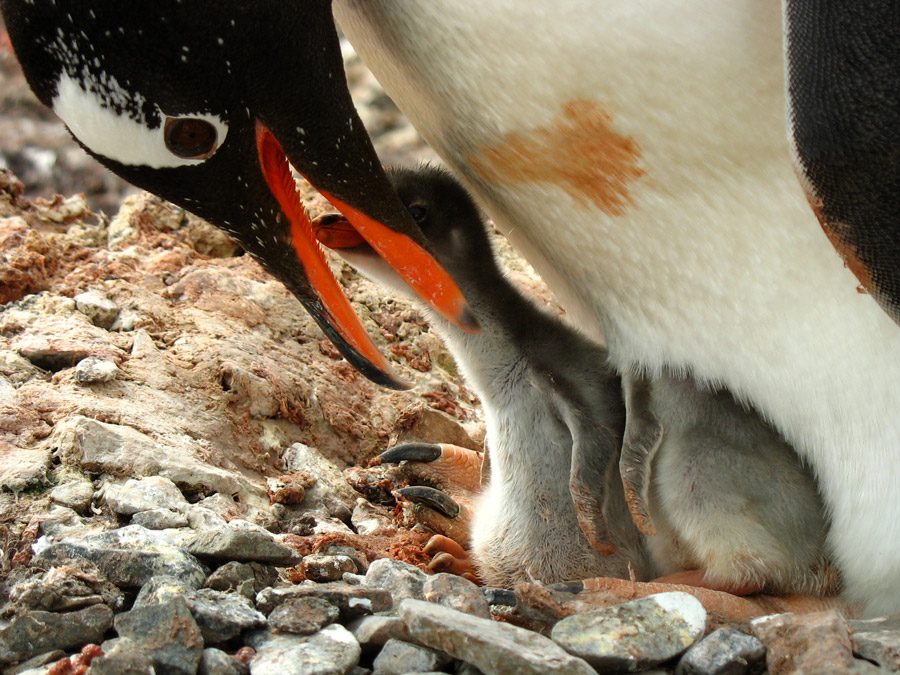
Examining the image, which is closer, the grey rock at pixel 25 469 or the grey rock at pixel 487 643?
the grey rock at pixel 487 643

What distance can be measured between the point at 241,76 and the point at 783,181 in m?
0.98

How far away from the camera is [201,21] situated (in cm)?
170

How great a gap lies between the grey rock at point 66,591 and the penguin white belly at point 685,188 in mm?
1083

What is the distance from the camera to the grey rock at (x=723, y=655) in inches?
61.9

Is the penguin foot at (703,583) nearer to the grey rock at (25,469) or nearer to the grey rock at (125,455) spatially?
the grey rock at (125,455)

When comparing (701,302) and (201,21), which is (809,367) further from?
(201,21)

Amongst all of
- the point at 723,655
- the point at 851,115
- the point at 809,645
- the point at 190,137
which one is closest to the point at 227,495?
the point at 190,137

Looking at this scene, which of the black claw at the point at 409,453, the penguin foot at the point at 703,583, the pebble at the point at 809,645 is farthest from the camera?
the black claw at the point at 409,453

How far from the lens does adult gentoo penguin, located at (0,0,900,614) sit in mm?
1586

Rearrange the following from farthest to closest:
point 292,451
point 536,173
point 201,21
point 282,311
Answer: point 282,311 → point 292,451 → point 536,173 → point 201,21

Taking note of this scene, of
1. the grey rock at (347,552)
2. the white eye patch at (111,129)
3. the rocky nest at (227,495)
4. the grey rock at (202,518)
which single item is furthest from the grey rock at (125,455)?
the white eye patch at (111,129)

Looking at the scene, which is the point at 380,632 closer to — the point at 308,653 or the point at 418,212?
the point at 308,653

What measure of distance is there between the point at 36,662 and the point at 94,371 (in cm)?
98

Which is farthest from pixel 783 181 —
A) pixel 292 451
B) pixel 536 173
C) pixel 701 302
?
pixel 292 451
